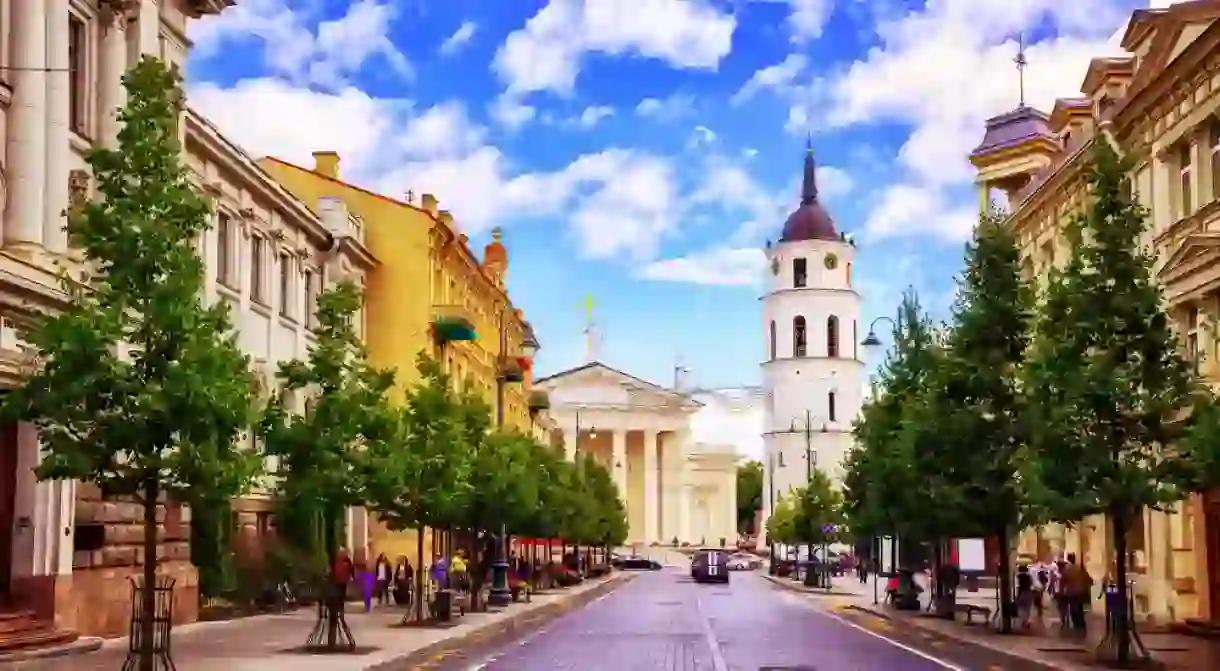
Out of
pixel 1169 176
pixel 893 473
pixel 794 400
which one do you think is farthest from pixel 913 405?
pixel 794 400

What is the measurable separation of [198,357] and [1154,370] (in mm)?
13823

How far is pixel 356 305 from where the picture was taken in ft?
96.8

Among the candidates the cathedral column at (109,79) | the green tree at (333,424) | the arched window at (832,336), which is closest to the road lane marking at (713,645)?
the green tree at (333,424)

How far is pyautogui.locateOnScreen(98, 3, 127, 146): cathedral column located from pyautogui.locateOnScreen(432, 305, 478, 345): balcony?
3151 cm

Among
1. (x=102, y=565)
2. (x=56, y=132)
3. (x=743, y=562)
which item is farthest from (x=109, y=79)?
(x=743, y=562)

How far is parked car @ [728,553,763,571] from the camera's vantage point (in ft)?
395

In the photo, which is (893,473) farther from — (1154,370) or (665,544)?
(665,544)

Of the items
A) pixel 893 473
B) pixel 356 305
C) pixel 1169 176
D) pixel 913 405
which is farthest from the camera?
pixel 893 473

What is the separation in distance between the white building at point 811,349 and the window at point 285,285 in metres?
103

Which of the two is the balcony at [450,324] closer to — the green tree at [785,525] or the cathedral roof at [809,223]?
the green tree at [785,525]

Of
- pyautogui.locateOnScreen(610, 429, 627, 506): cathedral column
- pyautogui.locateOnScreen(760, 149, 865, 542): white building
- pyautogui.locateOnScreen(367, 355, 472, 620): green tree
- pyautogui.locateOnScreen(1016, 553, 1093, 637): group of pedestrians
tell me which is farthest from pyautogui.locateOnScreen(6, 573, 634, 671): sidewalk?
pyautogui.locateOnScreen(610, 429, 627, 506): cathedral column

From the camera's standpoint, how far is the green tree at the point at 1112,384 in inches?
956

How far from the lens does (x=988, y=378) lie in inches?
1293

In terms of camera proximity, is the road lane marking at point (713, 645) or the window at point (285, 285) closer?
the road lane marking at point (713, 645)
